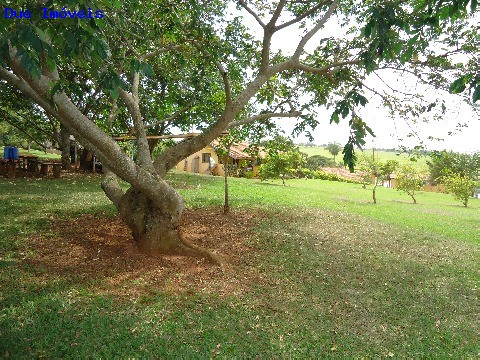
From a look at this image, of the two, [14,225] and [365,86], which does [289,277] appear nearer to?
[365,86]

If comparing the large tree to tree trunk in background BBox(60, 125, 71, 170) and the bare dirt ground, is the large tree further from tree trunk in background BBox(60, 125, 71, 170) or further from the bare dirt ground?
tree trunk in background BBox(60, 125, 71, 170)

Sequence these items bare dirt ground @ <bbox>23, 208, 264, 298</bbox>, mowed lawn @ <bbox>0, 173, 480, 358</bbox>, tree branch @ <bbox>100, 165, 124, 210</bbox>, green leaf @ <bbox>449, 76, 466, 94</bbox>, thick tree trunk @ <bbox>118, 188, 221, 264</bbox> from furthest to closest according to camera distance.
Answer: tree branch @ <bbox>100, 165, 124, 210</bbox> → thick tree trunk @ <bbox>118, 188, 221, 264</bbox> → bare dirt ground @ <bbox>23, 208, 264, 298</bbox> → mowed lawn @ <bbox>0, 173, 480, 358</bbox> → green leaf @ <bbox>449, 76, 466, 94</bbox>

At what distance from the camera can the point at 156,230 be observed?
658cm

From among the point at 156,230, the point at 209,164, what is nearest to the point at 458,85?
the point at 156,230

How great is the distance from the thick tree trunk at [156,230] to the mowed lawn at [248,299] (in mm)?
378

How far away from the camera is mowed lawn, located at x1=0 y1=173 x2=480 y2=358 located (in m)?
4.22

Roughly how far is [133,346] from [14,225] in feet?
19.4

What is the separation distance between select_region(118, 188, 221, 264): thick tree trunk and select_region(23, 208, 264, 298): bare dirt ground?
172 millimetres

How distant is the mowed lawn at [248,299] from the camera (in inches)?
166

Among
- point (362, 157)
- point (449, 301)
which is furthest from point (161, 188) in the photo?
point (362, 157)

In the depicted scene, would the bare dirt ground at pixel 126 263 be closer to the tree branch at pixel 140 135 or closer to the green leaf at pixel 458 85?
the tree branch at pixel 140 135

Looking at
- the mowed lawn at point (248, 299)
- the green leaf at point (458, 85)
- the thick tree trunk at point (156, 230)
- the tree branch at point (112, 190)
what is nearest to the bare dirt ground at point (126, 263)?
the mowed lawn at point (248, 299)

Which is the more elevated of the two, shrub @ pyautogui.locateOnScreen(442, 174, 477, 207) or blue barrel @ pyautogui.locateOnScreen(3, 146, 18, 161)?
blue barrel @ pyautogui.locateOnScreen(3, 146, 18, 161)

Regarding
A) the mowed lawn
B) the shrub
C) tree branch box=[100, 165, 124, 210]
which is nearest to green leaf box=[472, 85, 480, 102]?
the mowed lawn
